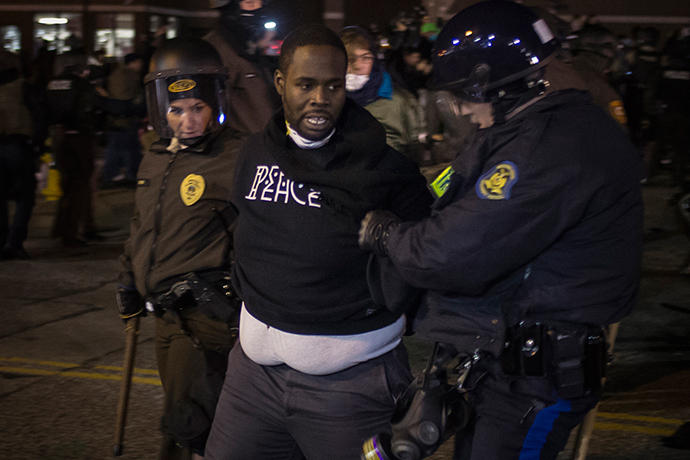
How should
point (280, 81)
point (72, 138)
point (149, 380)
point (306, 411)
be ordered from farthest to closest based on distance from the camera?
point (72, 138), point (149, 380), point (280, 81), point (306, 411)

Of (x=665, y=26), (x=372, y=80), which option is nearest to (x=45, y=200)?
(x=372, y=80)

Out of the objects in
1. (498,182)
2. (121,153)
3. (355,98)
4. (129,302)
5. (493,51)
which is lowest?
(121,153)

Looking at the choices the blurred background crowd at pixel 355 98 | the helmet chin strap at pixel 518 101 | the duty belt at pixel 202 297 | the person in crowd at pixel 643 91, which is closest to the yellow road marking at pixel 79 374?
the blurred background crowd at pixel 355 98

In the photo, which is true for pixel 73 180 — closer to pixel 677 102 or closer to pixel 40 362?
pixel 40 362

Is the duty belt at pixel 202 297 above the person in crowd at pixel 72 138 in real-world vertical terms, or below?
above

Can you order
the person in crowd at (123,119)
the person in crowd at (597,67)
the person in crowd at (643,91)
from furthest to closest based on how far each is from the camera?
the person in crowd at (643,91), the person in crowd at (123,119), the person in crowd at (597,67)

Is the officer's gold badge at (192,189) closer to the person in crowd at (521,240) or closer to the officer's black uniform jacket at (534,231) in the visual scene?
the person in crowd at (521,240)

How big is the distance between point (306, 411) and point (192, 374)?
90 cm

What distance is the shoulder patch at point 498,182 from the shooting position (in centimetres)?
209

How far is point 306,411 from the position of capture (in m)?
2.45

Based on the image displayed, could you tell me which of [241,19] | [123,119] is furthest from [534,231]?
[123,119]

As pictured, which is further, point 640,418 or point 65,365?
point 65,365

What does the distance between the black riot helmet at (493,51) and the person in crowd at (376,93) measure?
9.36ft

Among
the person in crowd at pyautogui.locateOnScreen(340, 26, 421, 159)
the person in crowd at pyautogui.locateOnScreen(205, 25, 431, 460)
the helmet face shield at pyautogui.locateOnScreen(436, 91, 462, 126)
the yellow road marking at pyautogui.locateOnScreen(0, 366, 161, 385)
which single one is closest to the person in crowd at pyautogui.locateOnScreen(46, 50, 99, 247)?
the yellow road marking at pyautogui.locateOnScreen(0, 366, 161, 385)
